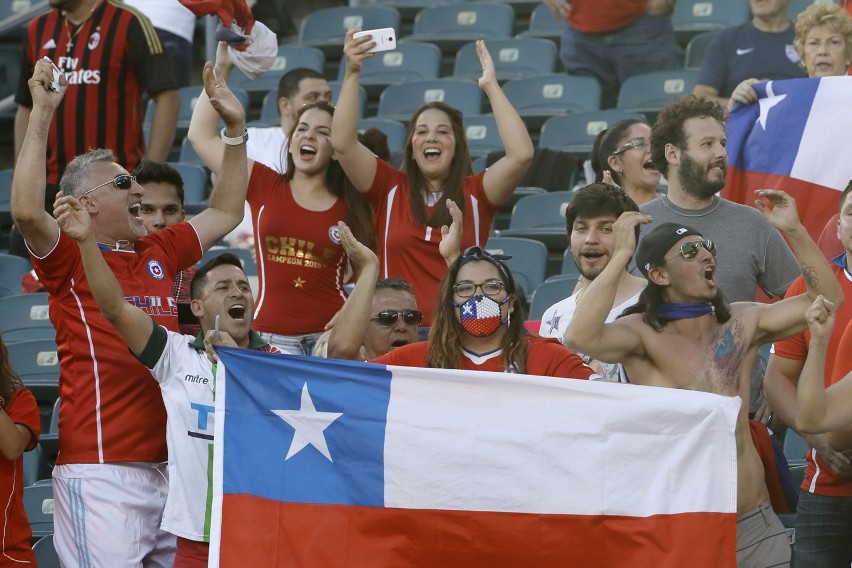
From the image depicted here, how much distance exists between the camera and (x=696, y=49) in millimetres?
9266

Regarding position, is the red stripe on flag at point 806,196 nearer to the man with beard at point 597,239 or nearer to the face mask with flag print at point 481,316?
the man with beard at point 597,239

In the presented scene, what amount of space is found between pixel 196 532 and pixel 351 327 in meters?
0.89

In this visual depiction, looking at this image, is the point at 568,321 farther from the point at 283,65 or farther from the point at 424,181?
the point at 283,65

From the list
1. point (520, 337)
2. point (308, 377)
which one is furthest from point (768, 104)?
point (308, 377)

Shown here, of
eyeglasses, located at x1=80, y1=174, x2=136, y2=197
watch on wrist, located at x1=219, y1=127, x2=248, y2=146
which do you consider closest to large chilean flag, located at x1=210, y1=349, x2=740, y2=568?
eyeglasses, located at x1=80, y1=174, x2=136, y2=197

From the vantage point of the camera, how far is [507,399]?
4.50 m

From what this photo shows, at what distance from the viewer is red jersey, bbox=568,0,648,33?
337 inches

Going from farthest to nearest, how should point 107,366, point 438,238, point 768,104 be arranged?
point 768,104 → point 438,238 → point 107,366

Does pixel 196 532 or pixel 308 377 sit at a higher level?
pixel 308 377

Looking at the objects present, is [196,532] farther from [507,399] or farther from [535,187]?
[535,187]

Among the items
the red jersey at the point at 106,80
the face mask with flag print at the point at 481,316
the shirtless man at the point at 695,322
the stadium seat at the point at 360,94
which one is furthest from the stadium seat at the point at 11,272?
the shirtless man at the point at 695,322

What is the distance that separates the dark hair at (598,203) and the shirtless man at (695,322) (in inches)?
23.4

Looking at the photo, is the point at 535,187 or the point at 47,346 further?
the point at 535,187

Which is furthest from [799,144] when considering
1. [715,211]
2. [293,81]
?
[293,81]
